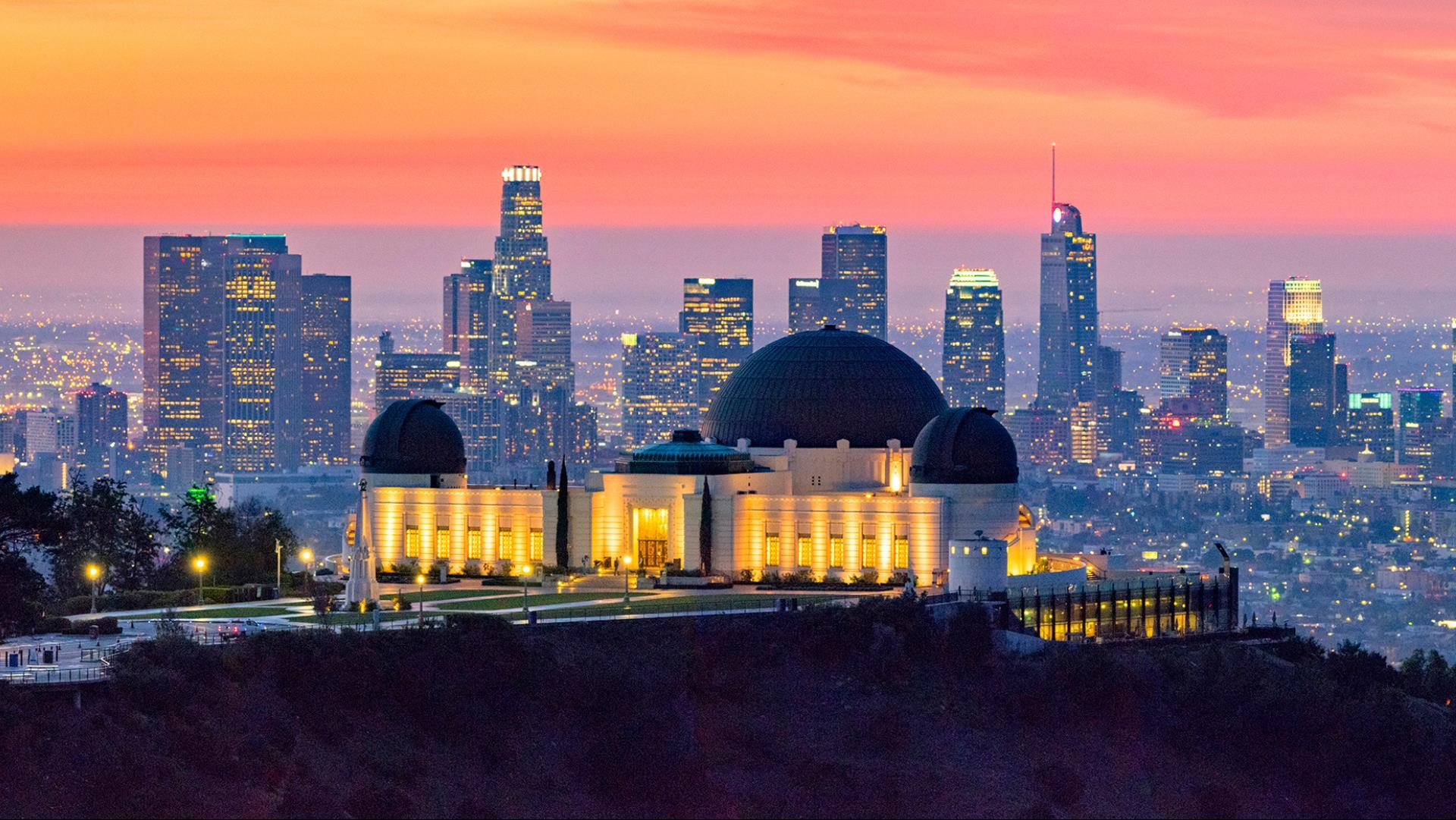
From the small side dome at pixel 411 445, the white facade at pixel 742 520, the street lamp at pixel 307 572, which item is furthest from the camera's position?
the small side dome at pixel 411 445

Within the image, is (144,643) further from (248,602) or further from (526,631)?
(248,602)

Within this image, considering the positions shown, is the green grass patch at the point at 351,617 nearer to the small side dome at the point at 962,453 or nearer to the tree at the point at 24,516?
the tree at the point at 24,516

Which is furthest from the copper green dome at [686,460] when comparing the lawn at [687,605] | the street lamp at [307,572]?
the street lamp at [307,572]

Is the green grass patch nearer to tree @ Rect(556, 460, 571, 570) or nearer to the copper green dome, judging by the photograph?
tree @ Rect(556, 460, 571, 570)

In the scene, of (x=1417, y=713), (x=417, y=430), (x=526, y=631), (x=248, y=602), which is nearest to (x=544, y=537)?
(x=417, y=430)

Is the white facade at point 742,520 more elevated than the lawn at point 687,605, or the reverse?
the white facade at point 742,520

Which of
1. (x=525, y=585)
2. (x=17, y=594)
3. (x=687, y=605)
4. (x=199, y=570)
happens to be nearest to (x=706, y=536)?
(x=525, y=585)

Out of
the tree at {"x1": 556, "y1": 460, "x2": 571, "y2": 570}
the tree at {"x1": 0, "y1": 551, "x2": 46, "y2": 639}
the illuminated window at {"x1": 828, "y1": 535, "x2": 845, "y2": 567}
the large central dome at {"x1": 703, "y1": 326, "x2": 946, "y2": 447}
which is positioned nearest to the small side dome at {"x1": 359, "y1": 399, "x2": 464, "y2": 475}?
the tree at {"x1": 556, "y1": 460, "x2": 571, "y2": 570}
